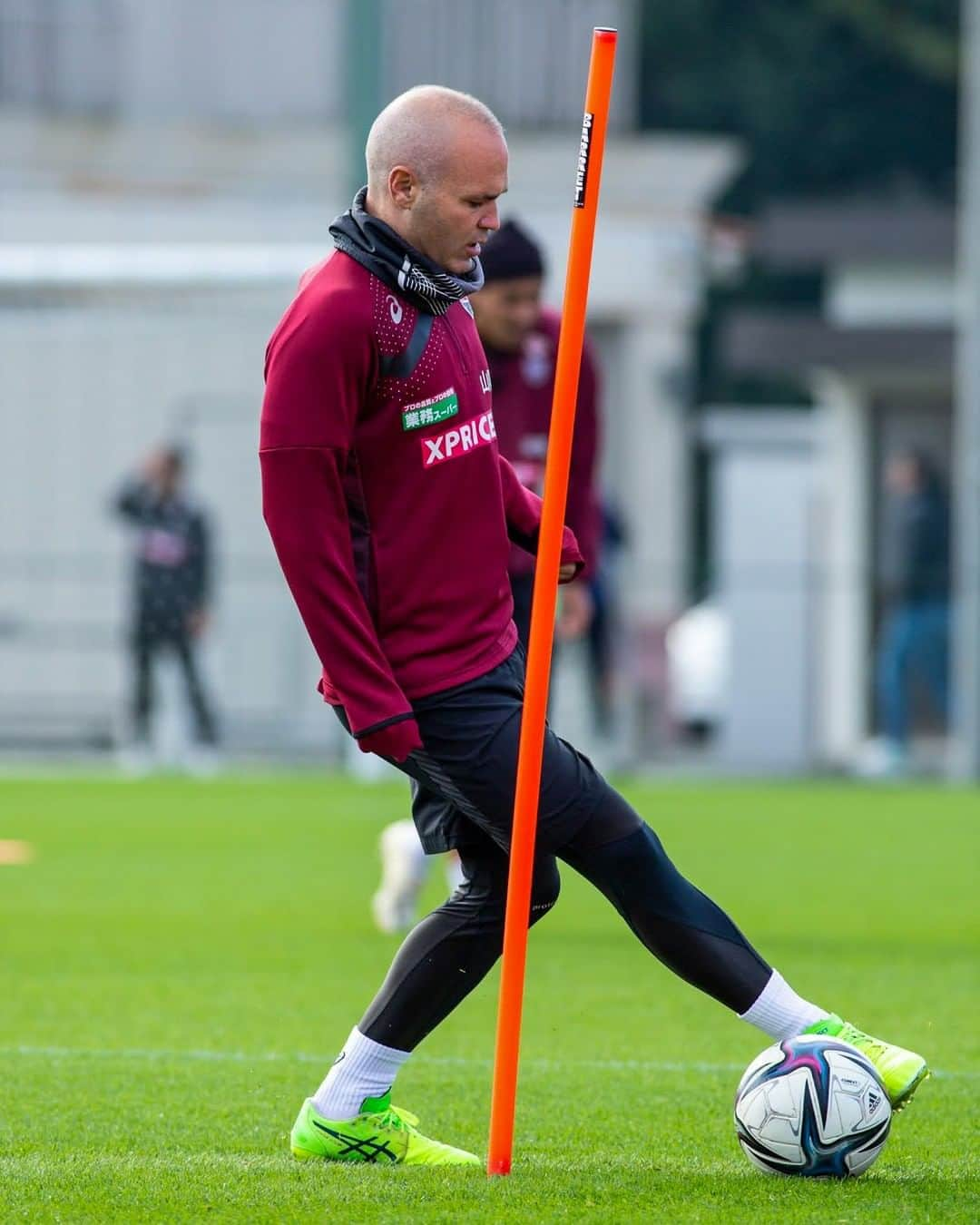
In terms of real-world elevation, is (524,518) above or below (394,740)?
above

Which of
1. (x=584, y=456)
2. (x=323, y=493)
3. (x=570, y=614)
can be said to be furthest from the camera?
(x=570, y=614)

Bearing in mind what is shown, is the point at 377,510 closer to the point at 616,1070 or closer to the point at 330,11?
the point at 616,1070

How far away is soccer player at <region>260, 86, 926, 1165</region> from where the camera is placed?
423 centimetres

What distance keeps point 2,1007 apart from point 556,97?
18.5m

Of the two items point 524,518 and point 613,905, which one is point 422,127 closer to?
point 524,518

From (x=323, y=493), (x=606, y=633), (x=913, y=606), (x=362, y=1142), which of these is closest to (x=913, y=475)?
(x=913, y=606)

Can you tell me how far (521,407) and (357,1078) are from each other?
3378 mm

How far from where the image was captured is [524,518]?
480 centimetres

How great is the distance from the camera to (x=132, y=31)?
960 inches

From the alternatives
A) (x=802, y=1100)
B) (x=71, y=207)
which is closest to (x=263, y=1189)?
(x=802, y=1100)

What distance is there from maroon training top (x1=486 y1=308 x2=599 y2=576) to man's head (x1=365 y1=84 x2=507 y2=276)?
3058 mm

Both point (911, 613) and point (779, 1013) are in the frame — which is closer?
point (779, 1013)

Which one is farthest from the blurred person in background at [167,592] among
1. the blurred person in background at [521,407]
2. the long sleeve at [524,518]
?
the long sleeve at [524,518]

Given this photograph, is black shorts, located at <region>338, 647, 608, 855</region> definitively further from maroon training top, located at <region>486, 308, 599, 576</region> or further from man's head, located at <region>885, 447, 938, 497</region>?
man's head, located at <region>885, 447, 938, 497</region>
